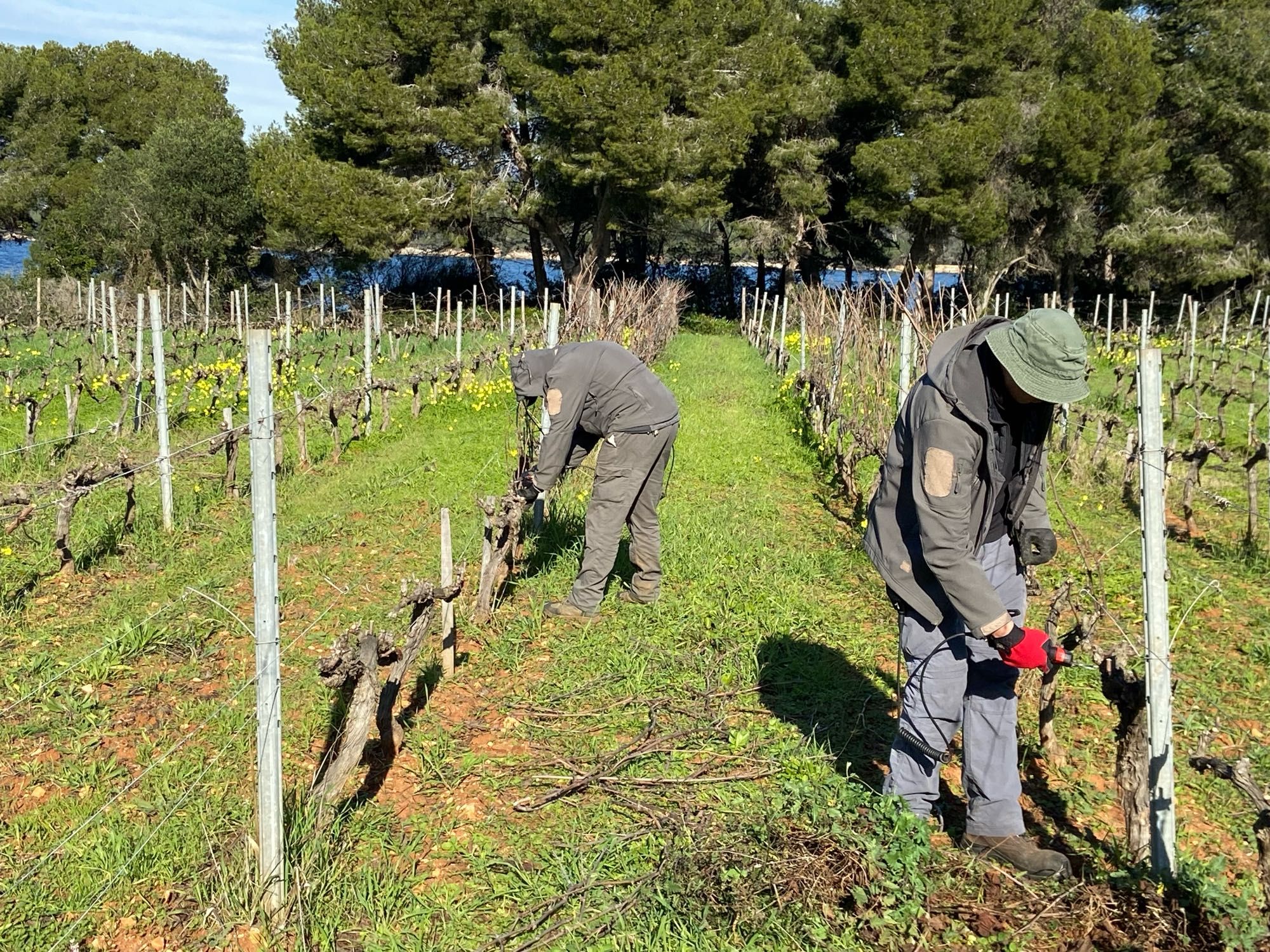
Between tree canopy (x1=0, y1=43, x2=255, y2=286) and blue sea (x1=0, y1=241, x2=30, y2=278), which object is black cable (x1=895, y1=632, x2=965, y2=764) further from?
blue sea (x1=0, y1=241, x2=30, y2=278)

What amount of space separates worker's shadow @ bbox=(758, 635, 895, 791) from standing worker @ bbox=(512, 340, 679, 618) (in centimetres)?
97

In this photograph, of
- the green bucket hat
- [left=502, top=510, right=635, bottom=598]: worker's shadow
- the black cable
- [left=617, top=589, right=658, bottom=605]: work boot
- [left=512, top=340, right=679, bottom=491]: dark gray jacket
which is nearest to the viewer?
the green bucket hat

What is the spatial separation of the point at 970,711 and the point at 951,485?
826mm

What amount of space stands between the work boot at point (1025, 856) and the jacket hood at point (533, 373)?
2876 millimetres

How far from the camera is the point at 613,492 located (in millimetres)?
5152

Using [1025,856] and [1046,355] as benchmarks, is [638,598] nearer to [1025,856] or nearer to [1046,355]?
[1025,856]

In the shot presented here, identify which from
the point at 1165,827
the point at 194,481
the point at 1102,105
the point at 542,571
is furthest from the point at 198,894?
the point at 1102,105

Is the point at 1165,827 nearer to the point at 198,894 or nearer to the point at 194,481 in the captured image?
the point at 198,894

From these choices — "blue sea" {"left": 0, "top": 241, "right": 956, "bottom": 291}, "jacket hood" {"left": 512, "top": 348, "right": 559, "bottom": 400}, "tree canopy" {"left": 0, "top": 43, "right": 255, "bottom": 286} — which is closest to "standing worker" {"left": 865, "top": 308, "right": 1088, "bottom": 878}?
"jacket hood" {"left": 512, "top": 348, "right": 559, "bottom": 400}

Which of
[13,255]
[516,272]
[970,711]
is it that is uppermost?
[13,255]

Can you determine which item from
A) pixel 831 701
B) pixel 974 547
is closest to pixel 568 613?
pixel 831 701

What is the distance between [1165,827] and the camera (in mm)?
2840

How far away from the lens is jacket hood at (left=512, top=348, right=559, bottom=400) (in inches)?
197

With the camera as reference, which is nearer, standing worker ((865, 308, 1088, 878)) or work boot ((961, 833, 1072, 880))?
standing worker ((865, 308, 1088, 878))
